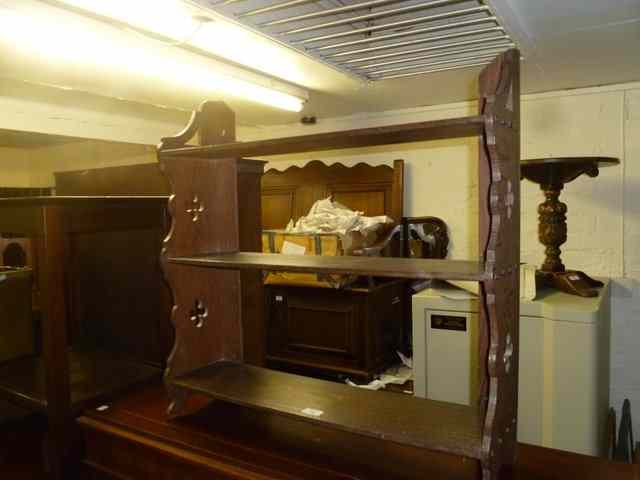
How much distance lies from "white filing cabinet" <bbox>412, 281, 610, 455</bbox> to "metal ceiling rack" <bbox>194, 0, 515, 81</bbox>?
1094 millimetres

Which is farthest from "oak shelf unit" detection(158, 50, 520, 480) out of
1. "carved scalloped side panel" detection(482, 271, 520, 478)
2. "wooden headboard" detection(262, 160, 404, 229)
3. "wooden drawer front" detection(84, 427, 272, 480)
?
"wooden headboard" detection(262, 160, 404, 229)

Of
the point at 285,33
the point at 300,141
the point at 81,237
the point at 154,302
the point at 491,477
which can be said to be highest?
the point at 285,33

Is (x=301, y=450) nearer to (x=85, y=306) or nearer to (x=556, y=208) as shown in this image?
(x=85, y=306)

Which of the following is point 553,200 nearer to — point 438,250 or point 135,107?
point 438,250

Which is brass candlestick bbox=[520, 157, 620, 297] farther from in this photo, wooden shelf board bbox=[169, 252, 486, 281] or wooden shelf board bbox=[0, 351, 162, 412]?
wooden shelf board bbox=[0, 351, 162, 412]

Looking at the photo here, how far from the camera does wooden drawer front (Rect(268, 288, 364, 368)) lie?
127 inches

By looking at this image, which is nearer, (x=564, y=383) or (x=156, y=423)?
(x=156, y=423)

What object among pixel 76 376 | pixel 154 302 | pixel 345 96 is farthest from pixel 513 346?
pixel 345 96

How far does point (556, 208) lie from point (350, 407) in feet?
5.53

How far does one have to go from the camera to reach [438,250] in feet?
11.3

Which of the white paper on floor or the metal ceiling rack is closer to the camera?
the metal ceiling rack

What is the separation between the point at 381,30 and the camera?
1.75m

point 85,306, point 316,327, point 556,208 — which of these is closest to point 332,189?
point 316,327

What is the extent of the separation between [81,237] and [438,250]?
2281 millimetres
